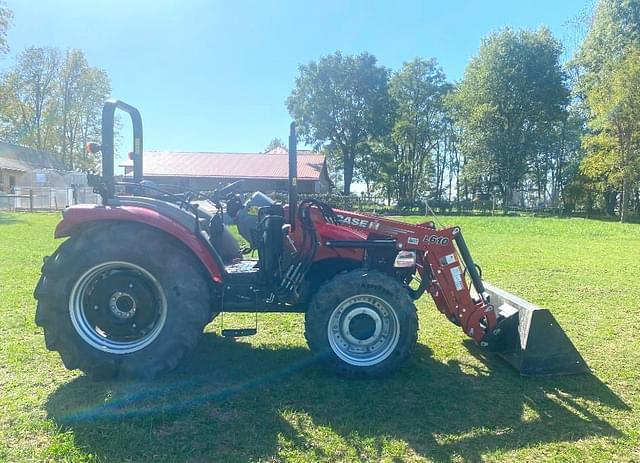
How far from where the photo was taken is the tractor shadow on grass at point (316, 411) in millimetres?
3145

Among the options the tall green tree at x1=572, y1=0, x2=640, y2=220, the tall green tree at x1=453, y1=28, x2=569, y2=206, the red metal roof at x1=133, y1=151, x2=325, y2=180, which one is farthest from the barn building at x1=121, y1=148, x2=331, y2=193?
the tall green tree at x1=572, y1=0, x2=640, y2=220

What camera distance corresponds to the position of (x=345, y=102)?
5112cm

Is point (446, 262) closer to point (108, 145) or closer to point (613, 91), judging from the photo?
point (108, 145)

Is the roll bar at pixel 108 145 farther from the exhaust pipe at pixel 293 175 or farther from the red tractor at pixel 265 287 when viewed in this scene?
the exhaust pipe at pixel 293 175

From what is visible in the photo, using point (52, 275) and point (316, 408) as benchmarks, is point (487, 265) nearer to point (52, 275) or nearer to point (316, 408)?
point (316, 408)

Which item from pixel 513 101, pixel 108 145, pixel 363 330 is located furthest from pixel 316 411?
pixel 513 101

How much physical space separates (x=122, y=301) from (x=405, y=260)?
2.49m

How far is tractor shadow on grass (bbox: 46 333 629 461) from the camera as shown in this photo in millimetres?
3145

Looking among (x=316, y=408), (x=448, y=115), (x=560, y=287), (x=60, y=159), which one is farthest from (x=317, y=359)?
(x=60, y=159)

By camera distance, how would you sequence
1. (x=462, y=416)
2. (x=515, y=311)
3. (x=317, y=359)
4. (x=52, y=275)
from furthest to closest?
(x=515, y=311)
(x=317, y=359)
(x=52, y=275)
(x=462, y=416)

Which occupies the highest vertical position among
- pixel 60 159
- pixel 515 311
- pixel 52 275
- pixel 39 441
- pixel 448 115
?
pixel 448 115

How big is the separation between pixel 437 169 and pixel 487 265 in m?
50.9

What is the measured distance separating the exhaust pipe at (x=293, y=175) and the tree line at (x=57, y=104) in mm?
47706

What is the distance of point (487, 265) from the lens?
420 inches
